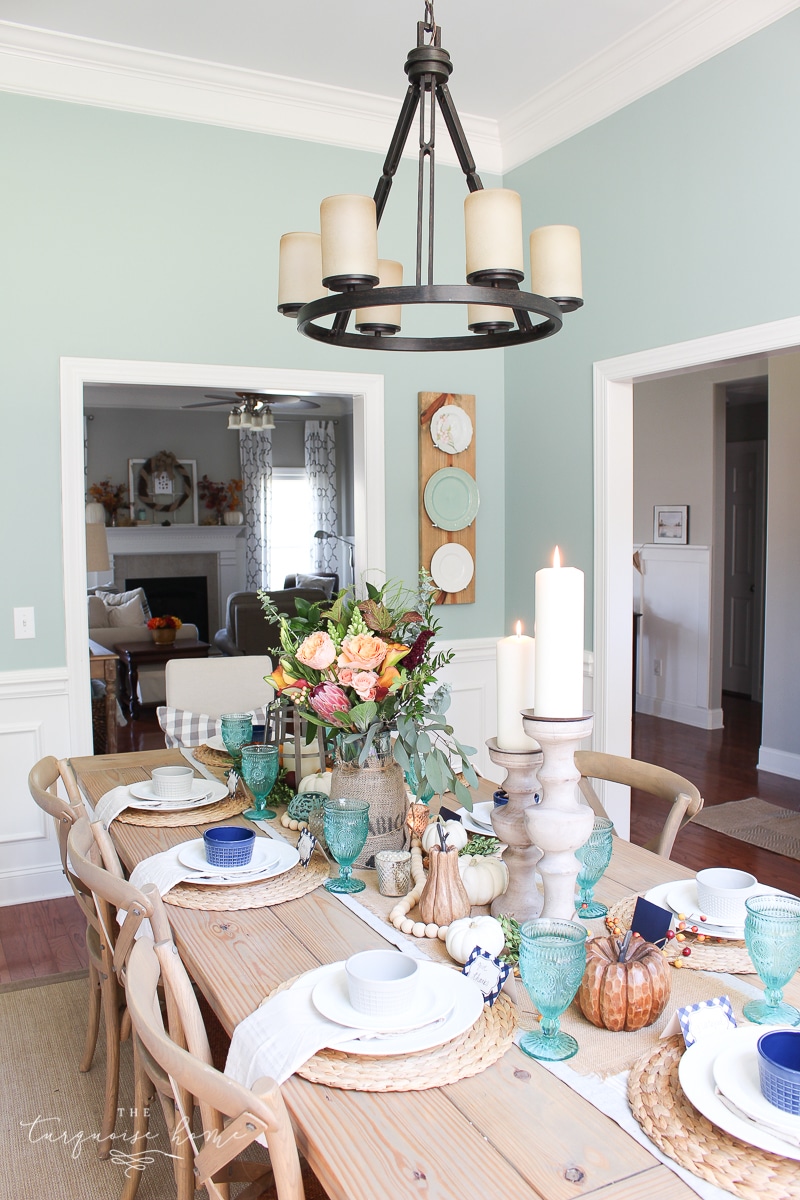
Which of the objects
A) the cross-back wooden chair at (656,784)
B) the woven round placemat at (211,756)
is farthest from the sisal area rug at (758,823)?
the woven round placemat at (211,756)

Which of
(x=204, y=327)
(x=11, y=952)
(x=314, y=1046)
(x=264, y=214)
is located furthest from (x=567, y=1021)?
(x=264, y=214)

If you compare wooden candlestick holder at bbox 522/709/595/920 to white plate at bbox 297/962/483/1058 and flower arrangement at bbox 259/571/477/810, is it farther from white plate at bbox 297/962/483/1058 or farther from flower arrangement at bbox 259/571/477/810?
flower arrangement at bbox 259/571/477/810

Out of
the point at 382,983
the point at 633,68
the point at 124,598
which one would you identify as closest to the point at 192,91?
the point at 633,68

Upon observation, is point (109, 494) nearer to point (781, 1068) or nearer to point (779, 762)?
point (779, 762)

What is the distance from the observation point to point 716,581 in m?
6.65

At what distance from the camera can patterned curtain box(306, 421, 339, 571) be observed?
1118 centimetres

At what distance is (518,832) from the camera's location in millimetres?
1519

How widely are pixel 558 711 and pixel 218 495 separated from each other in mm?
9869

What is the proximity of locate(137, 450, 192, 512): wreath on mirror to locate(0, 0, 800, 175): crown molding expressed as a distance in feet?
22.8

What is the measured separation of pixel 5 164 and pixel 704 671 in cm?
507

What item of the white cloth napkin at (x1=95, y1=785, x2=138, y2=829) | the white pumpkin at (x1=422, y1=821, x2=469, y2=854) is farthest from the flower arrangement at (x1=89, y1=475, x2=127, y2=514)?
the white pumpkin at (x1=422, y1=821, x2=469, y2=854)

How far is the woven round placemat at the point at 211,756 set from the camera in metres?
2.67

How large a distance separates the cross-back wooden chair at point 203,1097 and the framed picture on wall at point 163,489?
9.40 metres

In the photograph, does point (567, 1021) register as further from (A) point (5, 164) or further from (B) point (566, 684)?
(A) point (5, 164)
